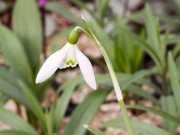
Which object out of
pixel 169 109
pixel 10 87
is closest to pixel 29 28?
pixel 10 87

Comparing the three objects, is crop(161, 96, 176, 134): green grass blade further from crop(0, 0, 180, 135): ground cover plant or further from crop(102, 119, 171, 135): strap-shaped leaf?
crop(102, 119, 171, 135): strap-shaped leaf

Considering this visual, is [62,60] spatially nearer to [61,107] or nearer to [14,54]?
[61,107]

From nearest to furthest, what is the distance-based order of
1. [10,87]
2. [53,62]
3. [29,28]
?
1. [53,62]
2. [10,87]
3. [29,28]

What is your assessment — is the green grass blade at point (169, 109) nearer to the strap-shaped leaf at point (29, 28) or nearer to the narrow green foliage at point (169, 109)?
the narrow green foliage at point (169, 109)

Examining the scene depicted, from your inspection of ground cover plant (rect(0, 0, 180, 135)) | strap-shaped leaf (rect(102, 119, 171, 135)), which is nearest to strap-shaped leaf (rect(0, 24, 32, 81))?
ground cover plant (rect(0, 0, 180, 135))

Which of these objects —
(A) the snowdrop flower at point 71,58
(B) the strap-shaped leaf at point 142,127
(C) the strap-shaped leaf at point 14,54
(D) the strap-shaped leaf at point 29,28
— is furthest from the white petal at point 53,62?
(D) the strap-shaped leaf at point 29,28

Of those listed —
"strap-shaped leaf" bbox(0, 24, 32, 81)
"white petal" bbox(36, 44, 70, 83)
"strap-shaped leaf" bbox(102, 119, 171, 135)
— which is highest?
"strap-shaped leaf" bbox(0, 24, 32, 81)

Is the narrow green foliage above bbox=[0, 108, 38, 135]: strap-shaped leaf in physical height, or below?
below
